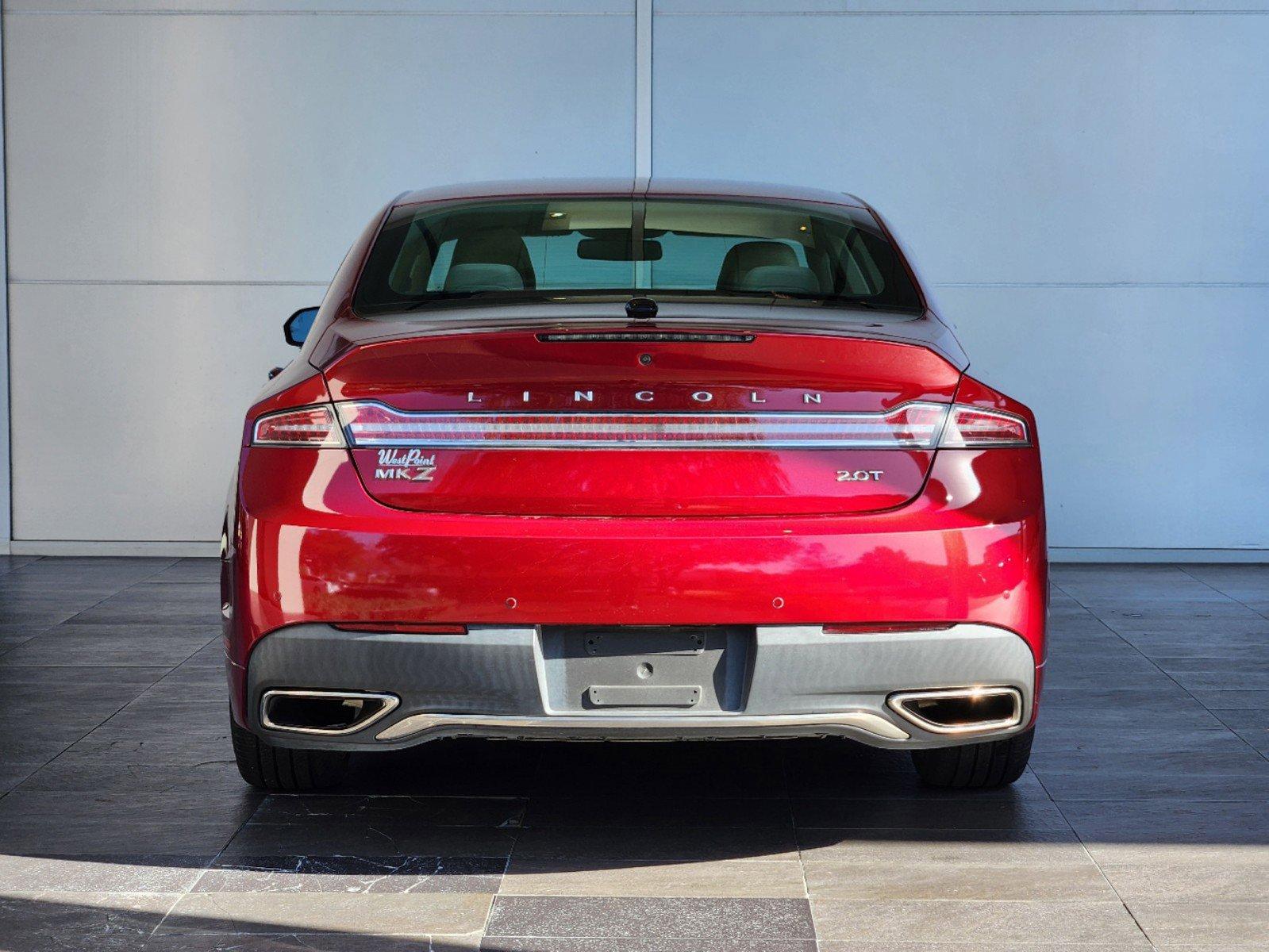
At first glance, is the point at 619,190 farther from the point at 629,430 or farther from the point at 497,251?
the point at 629,430

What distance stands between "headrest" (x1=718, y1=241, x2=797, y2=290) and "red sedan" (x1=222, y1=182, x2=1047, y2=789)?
2.05 ft

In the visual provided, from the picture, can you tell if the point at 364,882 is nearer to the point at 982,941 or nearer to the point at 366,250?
the point at 982,941

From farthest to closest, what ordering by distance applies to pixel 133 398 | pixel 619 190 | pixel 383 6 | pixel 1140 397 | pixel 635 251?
pixel 133 398, pixel 1140 397, pixel 383 6, pixel 619 190, pixel 635 251

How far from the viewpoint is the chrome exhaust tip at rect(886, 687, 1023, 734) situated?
10.0 feet

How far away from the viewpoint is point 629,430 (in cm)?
298

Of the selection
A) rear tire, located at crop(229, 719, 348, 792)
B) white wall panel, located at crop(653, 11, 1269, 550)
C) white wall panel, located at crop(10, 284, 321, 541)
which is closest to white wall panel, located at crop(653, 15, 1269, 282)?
white wall panel, located at crop(653, 11, 1269, 550)

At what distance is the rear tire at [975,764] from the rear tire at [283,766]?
1.43 metres

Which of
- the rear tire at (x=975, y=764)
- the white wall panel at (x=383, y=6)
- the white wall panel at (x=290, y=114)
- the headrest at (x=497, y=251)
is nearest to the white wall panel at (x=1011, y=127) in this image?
the white wall panel at (x=383, y=6)

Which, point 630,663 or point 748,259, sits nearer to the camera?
point 630,663

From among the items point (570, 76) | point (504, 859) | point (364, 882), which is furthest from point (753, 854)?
point (570, 76)

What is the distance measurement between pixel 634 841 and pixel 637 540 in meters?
0.82

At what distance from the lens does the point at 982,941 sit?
2797 millimetres

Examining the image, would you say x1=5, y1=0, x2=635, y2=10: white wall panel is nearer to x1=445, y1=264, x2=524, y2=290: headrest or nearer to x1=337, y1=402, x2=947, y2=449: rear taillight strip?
x1=445, y1=264, x2=524, y2=290: headrest

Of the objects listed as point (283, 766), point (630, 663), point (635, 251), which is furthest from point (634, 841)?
point (635, 251)
